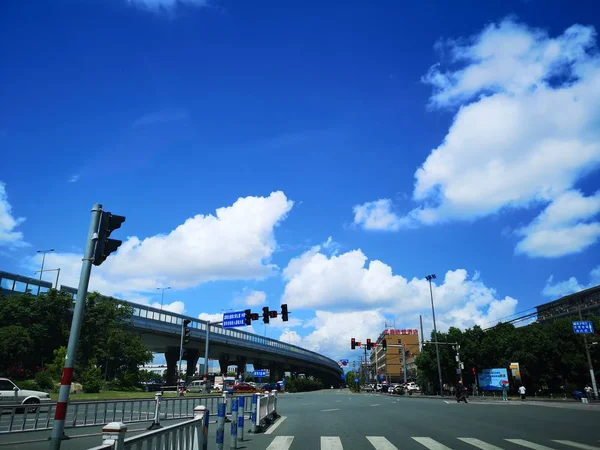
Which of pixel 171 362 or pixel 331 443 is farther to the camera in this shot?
pixel 171 362

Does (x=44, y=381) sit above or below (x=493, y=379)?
above

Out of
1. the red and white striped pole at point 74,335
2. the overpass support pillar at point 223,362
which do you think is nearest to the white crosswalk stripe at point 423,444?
the red and white striped pole at point 74,335

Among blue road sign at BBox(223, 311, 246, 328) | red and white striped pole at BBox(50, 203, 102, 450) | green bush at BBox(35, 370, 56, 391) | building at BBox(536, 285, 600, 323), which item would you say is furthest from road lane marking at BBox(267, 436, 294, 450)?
building at BBox(536, 285, 600, 323)

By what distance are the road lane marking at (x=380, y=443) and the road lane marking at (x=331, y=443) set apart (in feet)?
2.97

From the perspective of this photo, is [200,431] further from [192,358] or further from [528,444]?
[192,358]

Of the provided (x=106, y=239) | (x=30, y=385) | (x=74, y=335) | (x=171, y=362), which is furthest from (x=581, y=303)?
(x=74, y=335)

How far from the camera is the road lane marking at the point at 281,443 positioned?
11289 mm

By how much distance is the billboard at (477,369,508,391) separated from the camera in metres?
52.6

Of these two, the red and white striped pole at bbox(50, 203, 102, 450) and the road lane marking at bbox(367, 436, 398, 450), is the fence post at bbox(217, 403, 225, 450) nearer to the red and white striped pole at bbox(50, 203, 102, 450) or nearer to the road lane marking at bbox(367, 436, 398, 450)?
the red and white striped pole at bbox(50, 203, 102, 450)

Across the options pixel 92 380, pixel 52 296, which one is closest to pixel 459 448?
pixel 92 380

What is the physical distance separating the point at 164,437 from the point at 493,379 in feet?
187

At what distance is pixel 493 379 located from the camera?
5406 centimetres

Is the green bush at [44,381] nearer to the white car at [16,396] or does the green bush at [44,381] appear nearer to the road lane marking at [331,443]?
the white car at [16,396]

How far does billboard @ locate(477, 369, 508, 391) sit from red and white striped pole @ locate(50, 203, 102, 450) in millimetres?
54730
